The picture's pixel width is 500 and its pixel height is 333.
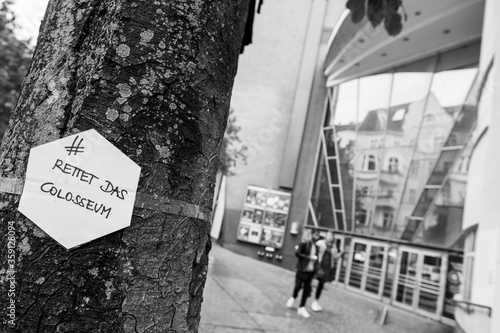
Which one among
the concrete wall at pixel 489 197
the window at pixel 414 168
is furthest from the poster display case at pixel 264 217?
the concrete wall at pixel 489 197

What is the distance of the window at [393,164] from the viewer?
15.9 metres

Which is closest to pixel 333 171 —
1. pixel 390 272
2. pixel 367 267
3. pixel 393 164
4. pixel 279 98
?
pixel 393 164

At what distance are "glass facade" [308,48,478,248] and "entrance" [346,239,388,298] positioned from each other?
258 mm

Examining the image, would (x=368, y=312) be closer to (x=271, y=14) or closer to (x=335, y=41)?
(x=335, y=41)

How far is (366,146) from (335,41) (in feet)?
16.5

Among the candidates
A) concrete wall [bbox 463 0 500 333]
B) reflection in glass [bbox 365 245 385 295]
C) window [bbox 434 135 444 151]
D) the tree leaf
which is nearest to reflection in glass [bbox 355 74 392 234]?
reflection in glass [bbox 365 245 385 295]

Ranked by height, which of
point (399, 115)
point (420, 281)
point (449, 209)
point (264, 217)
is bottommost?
point (420, 281)

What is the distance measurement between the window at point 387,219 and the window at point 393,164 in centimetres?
166

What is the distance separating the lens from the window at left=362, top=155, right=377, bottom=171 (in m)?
17.2

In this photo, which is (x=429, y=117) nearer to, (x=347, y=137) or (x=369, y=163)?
(x=369, y=163)

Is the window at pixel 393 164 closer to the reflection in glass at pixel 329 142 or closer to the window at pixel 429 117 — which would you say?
the window at pixel 429 117

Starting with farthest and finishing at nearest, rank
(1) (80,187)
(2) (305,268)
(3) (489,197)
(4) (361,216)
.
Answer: (4) (361,216), (3) (489,197), (2) (305,268), (1) (80,187)

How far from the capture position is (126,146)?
93cm

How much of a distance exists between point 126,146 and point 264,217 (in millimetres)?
21992
